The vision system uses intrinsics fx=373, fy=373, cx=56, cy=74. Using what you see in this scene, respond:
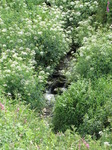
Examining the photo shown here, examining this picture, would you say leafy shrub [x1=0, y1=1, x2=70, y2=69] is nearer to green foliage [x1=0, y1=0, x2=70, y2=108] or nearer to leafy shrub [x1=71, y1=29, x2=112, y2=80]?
green foliage [x1=0, y1=0, x2=70, y2=108]

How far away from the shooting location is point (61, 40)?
31.3ft

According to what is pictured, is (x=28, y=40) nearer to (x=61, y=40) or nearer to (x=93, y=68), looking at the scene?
(x=61, y=40)

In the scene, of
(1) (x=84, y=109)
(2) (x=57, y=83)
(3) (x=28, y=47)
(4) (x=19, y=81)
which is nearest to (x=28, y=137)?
(1) (x=84, y=109)

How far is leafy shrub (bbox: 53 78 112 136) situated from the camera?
6.98m

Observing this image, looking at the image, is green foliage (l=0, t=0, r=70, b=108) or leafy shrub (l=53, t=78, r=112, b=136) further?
green foliage (l=0, t=0, r=70, b=108)

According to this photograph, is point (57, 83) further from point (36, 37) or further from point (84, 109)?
point (84, 109)

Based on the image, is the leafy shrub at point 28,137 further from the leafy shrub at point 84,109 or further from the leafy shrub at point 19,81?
the leafy shrub at point 19,81

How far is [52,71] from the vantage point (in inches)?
369

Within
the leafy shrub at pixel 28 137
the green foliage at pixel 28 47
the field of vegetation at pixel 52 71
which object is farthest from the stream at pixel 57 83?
the leafy shrub at pixel 28 137

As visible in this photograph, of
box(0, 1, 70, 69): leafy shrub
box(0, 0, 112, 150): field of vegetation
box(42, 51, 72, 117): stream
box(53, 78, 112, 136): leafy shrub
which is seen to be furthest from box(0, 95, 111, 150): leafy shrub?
box(0, 1, 70, 69): leafy shrub

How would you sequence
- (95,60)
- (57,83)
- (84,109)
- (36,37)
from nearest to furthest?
(84,109) → (95,60) → (36,37) → (57,83)

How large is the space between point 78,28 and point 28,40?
1799 millimetres

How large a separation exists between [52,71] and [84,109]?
7.52 ft

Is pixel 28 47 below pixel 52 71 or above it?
above
